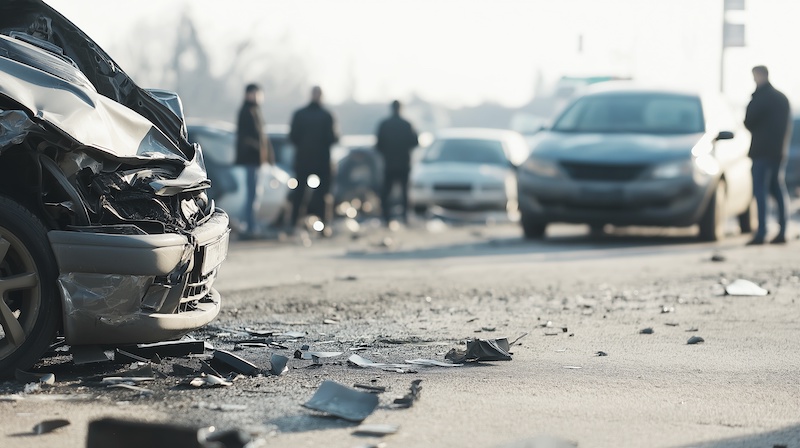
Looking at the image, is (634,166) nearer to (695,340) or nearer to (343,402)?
(695,340)

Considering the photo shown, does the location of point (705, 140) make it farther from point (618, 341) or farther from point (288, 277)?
point (618, 341)

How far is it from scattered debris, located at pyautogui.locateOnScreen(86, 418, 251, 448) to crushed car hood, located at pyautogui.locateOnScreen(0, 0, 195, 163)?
1866 millimetres

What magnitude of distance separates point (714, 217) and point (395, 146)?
21.2 feet

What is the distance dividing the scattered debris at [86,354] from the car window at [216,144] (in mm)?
11597

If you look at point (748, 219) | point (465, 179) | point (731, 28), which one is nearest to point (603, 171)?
point (748, 219)

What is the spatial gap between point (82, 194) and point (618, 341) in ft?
10.7

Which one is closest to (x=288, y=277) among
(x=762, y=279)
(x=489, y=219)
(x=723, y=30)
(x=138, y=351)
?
(x=762, y=279)

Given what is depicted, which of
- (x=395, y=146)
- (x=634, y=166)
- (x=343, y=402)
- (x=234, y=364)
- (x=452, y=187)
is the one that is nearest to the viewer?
(x=343, y=402)

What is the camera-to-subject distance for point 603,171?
14.9 meters

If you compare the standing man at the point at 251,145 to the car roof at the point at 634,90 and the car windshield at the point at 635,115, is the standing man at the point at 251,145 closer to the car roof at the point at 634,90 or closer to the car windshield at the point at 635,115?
the car windshield at the point at 635,115

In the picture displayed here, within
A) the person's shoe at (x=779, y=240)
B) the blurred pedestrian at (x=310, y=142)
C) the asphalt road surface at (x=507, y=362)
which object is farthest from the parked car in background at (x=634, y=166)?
the blurred pedestrian at (x=310, y=142)

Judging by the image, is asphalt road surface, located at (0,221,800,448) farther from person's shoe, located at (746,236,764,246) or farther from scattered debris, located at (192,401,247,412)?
person's shoe, located at (746,236,764,246)

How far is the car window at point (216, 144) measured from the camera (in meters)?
17.6

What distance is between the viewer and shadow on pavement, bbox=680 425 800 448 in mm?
4738
